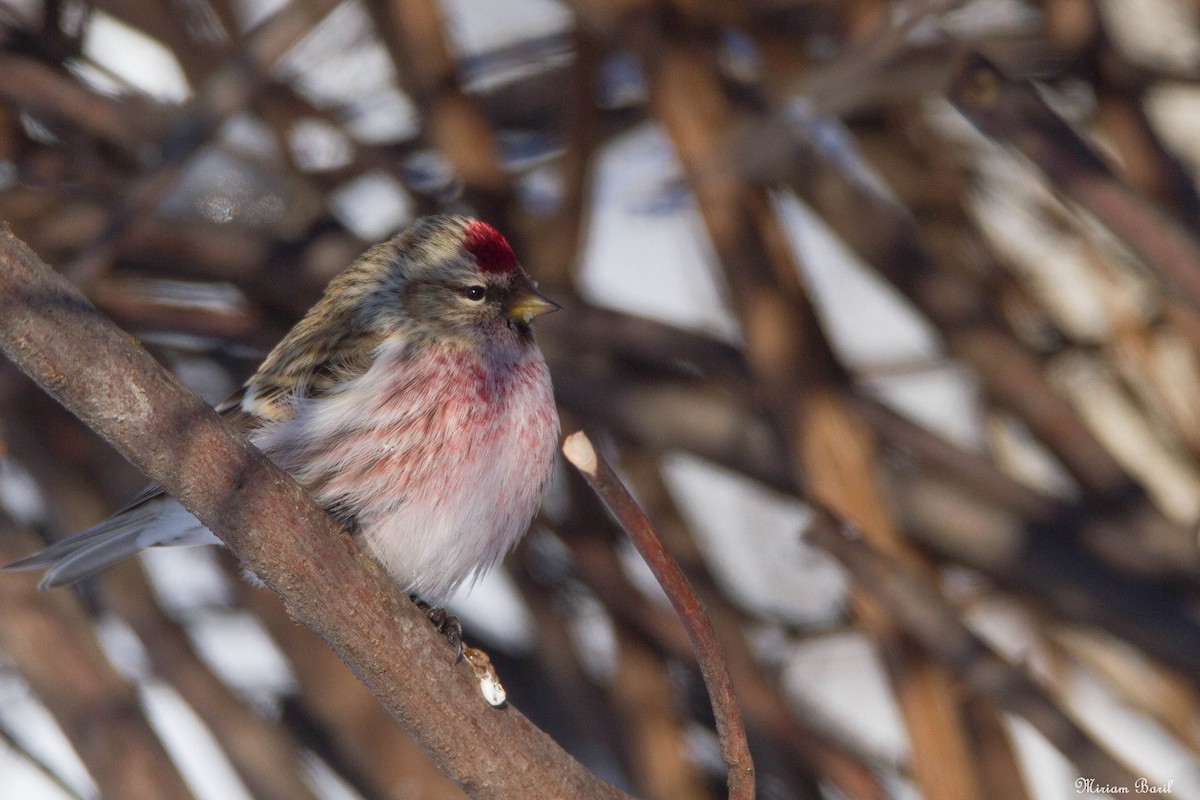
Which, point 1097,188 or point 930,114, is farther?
point 930,114

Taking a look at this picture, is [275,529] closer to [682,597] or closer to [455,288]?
[682,597]

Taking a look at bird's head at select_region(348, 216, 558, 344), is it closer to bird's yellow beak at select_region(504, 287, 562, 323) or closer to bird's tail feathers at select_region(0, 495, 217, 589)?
bird's yellow beak at select_region(504, 287, 562, 323)

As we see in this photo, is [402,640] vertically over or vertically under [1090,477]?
over

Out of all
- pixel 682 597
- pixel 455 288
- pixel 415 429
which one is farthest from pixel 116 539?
pixel 682 597

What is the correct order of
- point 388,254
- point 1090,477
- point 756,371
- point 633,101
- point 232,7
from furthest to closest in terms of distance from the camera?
point 633,101, point 232,7, point 1090,477, point 756,371, point 388,254

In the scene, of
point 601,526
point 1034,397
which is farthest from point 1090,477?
point 601,526

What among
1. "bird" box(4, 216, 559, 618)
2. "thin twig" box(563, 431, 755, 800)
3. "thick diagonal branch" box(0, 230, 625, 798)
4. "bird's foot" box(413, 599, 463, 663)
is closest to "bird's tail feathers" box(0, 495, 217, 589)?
"bird" box(4, 216, 559, 618)

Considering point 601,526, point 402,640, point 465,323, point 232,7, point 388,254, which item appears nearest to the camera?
point 402,640

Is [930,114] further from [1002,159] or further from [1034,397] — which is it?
[1034,397]
